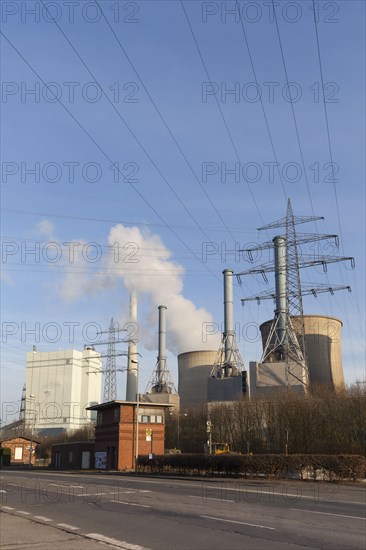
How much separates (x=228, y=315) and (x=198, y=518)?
8037 cm

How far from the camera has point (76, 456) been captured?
65.8 m

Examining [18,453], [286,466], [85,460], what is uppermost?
[286,466]

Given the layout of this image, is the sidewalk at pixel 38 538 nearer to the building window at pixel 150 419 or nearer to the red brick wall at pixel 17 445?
the building window at pixel 150 419

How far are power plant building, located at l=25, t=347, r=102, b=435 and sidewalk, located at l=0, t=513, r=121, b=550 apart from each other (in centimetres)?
13886

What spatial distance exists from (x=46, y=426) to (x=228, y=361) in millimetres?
74501

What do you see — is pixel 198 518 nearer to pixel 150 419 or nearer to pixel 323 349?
pixel 150 419

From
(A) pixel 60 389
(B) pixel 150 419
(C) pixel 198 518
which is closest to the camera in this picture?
(C) pixel 198 518

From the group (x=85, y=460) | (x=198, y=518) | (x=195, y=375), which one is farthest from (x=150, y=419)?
(x=195, y=375)

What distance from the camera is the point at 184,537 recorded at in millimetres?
12234

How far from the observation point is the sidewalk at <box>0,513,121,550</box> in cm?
1097

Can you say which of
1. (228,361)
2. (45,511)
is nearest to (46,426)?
(228,361)

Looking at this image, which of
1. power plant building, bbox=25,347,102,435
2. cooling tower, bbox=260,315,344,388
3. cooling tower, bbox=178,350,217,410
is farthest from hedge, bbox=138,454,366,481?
power plant building, bbox=25,347,102,435

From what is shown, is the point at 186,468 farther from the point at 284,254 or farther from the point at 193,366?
the point at 193,366

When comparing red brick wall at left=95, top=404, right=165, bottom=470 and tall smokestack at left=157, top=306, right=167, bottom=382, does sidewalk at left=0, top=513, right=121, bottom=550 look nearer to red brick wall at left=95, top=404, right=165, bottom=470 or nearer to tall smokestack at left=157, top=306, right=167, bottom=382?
red brick wall at left=95, top=404, right=165, bottom=470
